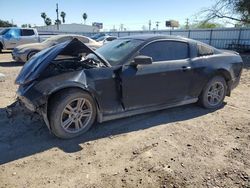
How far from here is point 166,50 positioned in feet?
17.1

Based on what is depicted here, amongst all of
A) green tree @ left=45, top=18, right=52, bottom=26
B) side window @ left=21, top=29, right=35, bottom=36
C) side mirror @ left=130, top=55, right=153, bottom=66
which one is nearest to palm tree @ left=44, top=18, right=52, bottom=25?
green tree @ left=45, top=18, right=52, bottom=26

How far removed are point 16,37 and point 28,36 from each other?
0.76 metres

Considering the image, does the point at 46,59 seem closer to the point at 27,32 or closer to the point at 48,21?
the point at 27,32

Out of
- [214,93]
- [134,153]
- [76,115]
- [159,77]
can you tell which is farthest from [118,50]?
[214,93]

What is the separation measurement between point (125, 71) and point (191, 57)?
170 centimetres

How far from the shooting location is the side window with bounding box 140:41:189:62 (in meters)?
4.98

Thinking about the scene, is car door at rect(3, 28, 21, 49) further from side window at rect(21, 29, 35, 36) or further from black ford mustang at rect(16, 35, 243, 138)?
black ford mustang at rect(16, 35, 243, 138)

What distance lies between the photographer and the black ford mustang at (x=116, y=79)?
13.4 ft

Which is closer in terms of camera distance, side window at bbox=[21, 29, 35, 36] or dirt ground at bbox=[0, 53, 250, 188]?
dirt ground at bbox=[0, 53, 250, 188]

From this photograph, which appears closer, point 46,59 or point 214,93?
point 46,59

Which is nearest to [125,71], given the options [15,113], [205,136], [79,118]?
[79,118]

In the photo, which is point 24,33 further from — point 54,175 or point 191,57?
point 54,175

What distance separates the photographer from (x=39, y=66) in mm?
4289

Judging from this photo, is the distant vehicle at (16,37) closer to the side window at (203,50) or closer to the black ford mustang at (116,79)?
the black ford mustang at (116,79)
